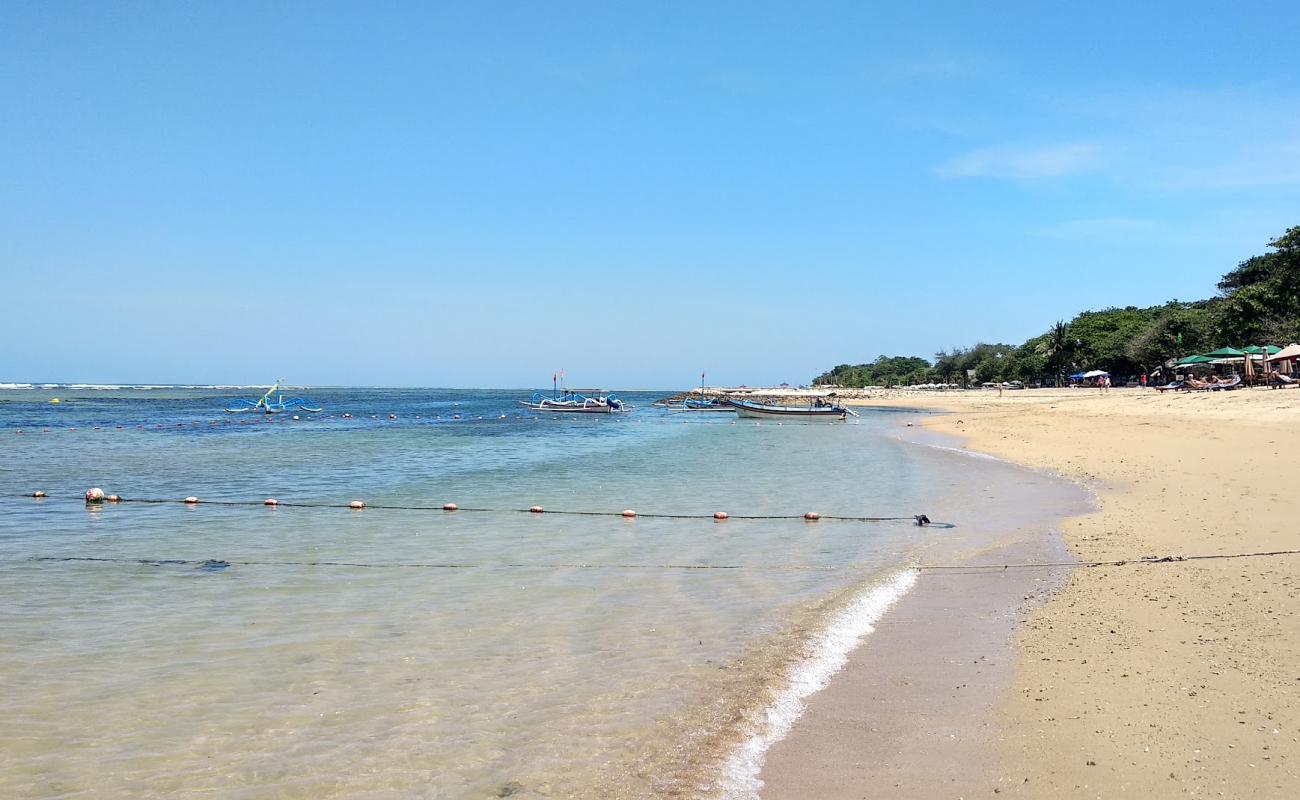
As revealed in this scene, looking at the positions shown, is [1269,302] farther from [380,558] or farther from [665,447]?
[380,558]

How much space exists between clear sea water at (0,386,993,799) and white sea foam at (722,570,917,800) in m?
0.11

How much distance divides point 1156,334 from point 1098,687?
75.8 meters

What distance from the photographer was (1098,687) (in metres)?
5.42

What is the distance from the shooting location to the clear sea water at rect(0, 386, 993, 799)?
15.4 feet

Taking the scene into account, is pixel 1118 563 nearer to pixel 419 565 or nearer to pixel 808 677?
pixel 808 677

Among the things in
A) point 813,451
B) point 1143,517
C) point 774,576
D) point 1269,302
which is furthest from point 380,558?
point 1269,302

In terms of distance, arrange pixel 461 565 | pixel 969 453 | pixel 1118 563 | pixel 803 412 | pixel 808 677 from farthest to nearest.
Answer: pixel 803 412 → pixel 969 453 → pixel 461 565 → pixel 1118 563 → pixel 808 677

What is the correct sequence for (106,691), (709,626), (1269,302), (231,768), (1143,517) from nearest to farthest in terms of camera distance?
(231,768), (106,691), (709,626), (1143,517), (1269,302)

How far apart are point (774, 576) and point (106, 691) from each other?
6776 millimetres

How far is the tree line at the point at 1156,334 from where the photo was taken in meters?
52.5

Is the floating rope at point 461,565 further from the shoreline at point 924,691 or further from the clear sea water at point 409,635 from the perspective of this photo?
the shoreline at point 924,691

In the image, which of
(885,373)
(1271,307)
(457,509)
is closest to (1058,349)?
(1271,307)

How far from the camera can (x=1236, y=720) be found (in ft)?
15.3

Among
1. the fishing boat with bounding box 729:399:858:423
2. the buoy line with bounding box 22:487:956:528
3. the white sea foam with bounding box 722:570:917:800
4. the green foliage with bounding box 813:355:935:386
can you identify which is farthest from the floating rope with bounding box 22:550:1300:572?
the green foliage with bounding box 813:355:935:386
